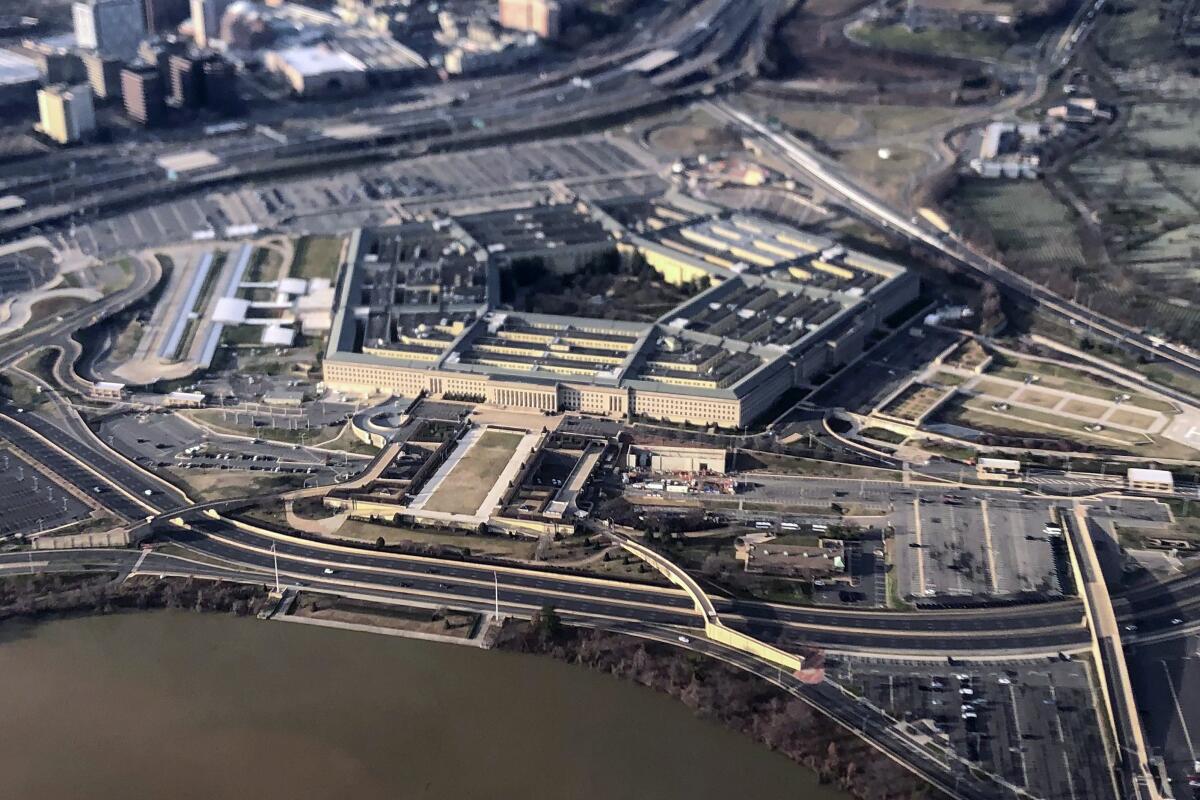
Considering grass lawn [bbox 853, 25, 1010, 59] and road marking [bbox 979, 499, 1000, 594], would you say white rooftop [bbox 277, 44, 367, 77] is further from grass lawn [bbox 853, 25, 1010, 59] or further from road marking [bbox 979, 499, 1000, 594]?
road marking [bbox 979, 499, 1000, 594]

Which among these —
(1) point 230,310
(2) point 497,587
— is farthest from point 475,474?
(1) point 230,310

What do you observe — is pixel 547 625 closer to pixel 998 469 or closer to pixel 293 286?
pixel 998 469

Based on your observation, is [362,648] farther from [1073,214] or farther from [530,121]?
[530,121]

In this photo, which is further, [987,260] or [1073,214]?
[1073,214]

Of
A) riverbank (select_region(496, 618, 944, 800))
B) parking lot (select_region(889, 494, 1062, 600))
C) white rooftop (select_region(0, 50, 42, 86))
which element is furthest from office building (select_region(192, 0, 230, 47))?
riverbank (select_region(496, 618, 944, 800))

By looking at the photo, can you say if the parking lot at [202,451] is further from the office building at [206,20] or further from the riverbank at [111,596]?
the office building at [206,20]

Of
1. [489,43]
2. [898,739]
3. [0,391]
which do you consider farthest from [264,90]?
[898,739]
